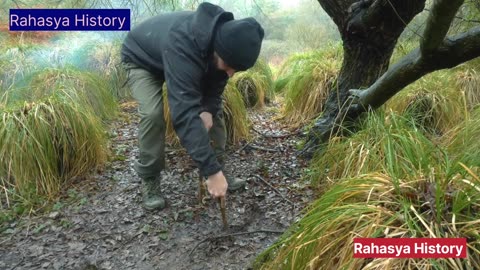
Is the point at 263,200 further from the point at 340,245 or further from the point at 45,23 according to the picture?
the point at 45,23

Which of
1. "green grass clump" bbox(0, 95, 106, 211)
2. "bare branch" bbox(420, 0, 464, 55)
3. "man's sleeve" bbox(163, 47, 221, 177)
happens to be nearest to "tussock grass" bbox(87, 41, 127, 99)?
"green grass clump" bbox(0, 95, 106, 211)

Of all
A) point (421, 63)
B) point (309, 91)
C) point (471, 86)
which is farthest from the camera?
point (309, 91)

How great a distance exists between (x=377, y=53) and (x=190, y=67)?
1689 mm

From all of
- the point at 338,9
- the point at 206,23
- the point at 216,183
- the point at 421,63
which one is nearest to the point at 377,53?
the point at 338,9

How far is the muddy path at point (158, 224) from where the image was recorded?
2.34 meters

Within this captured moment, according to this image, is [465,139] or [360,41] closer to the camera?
[465,139]

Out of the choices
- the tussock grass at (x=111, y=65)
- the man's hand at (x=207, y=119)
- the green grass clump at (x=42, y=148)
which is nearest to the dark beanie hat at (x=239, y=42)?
the man's hand at (x=207, y=119)

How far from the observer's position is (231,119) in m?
3.81

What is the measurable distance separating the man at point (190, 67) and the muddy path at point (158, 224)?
0.44m

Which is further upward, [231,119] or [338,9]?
[338,9]

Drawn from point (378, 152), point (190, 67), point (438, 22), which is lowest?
point (378, 152)

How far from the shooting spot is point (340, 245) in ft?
4.95

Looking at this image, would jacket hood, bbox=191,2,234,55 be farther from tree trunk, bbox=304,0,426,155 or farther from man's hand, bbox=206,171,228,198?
tree trunk, bbox=304,0,426,155

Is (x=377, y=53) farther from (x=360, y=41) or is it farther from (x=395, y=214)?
(x=395, y=214)
